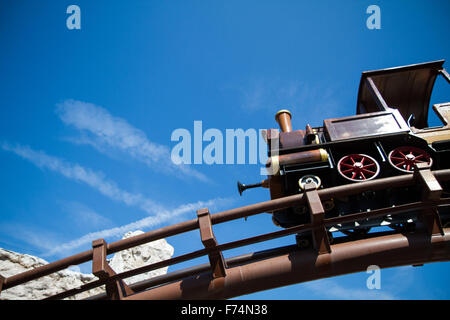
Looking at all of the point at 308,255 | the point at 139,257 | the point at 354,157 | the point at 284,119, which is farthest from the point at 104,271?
the point at 139,257

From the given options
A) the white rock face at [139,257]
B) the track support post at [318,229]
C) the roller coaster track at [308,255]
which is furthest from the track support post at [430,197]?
the white rock face at [139,257]

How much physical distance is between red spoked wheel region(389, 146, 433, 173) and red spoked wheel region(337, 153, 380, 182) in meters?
0.31

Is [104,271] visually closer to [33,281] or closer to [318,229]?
[318,229]

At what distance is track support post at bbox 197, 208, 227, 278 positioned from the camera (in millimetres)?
3604

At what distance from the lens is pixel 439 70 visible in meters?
7.11

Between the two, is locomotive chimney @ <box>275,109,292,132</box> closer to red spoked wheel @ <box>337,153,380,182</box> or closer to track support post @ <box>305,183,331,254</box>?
red spoked wheel @ <box>337,153,380,182</box>

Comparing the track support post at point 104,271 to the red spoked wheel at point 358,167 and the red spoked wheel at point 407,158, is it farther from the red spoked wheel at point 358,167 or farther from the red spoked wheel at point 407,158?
the red spoked wheel at point 407,158

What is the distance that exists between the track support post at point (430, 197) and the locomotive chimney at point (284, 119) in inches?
148

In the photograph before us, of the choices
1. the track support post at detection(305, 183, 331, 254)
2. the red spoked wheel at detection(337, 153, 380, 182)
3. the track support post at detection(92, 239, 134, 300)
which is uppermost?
the red spoked wheel at detection(337, 153, 380, 182)

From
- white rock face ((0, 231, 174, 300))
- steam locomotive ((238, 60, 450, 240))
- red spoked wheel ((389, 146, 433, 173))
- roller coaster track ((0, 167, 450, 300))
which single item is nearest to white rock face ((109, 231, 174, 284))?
white rock face ((0, 231, 174, 300))

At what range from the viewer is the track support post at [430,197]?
353cm

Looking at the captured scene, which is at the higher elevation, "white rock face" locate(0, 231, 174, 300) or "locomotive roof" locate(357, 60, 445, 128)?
"locomotive roof" locate(357, 60, 445, 128)
